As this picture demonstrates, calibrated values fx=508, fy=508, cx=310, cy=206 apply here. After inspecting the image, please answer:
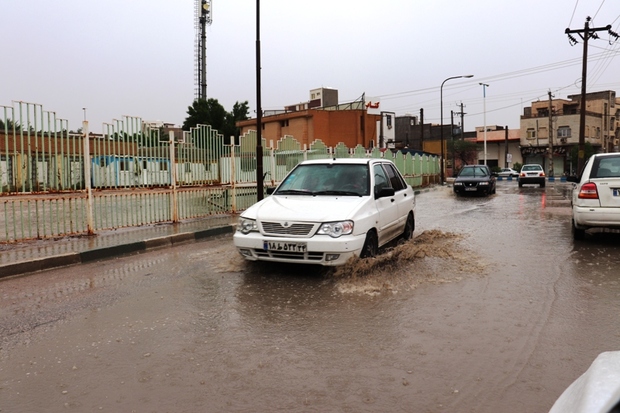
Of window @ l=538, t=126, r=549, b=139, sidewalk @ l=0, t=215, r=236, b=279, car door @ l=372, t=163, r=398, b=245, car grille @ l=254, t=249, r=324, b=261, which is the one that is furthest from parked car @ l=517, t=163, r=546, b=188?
window @ l=538, t=126, r=549, b=139

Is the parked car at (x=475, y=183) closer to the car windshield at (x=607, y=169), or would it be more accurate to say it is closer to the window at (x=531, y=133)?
the car windshield at (x=607, y=169)

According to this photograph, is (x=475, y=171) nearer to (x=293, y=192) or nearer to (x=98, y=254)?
(x=293, y=192)

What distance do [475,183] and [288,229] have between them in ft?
64.6

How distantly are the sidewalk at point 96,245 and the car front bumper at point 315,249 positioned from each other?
350cm

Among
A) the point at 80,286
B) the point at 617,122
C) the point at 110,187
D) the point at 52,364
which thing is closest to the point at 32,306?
the point at 80,286

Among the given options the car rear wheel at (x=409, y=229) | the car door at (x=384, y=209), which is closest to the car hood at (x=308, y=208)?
the car door at (x=384, y=209)

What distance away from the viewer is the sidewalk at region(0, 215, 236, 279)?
26.0 ft

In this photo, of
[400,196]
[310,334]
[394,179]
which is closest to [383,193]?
[400,196]

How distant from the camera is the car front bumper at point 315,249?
250 inches

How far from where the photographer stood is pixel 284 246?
6.48m

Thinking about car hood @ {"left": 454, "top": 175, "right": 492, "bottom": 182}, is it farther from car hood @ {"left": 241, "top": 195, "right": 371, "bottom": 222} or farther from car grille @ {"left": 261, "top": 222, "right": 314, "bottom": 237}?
car grille @ {"left": 261, "top": 222, "right": 314, "bottom": 237}

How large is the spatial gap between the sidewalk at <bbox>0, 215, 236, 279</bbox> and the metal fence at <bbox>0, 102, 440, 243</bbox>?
14.3 inches

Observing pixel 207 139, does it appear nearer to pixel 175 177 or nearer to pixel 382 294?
pixel 175 177

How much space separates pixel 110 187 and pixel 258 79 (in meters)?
5.44
